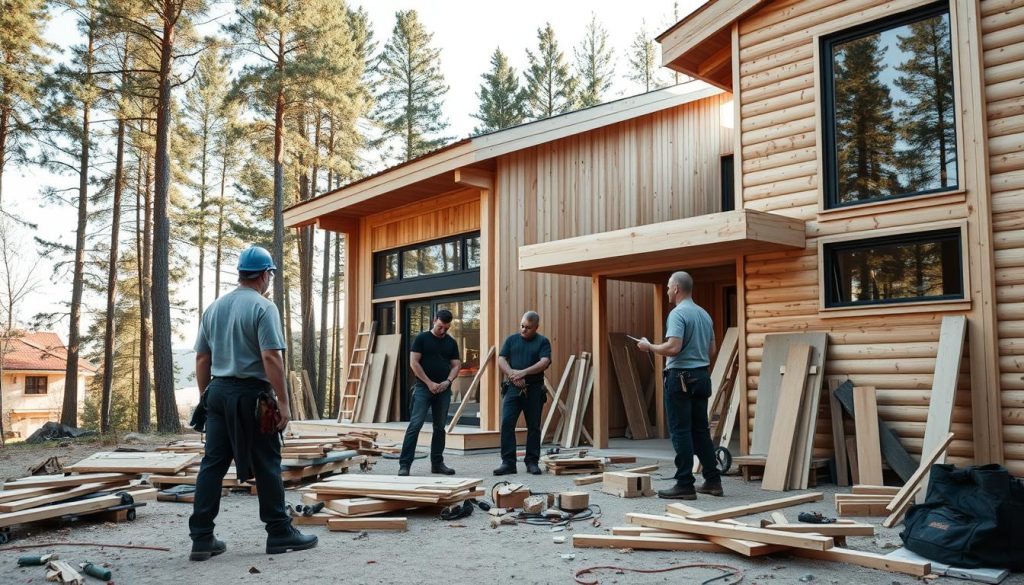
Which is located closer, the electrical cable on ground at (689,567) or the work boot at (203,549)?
the electrical cable on ground at (689,567)

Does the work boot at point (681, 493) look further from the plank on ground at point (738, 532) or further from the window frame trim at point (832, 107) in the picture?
the window frame trim at point (832, 107)

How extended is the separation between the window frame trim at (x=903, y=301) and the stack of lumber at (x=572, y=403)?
12.9 feet

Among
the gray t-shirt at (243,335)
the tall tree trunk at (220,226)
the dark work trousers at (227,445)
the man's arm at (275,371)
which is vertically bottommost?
the dark work trousers at (227,445)

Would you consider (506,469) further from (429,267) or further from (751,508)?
(429,267)

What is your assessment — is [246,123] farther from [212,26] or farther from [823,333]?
[823,333]

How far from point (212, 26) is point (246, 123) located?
12.0 ft

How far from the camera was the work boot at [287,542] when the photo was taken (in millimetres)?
4699

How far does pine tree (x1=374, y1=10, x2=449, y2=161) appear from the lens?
97.2ft

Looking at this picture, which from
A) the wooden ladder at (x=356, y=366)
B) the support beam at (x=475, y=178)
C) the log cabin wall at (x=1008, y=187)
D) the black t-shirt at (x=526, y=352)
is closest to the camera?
the log cabin wall at (x=1008, y=187)

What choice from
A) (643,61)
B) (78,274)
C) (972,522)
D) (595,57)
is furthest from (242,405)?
(643,61)

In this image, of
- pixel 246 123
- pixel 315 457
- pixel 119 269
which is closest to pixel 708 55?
pixel 315 457

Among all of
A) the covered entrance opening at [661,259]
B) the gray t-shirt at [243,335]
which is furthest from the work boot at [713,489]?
Result: the gray t-shirt at [243,335]

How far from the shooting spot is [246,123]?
819 inches

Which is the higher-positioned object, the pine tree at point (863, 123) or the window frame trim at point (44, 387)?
the pine tree at point (863, 123)
